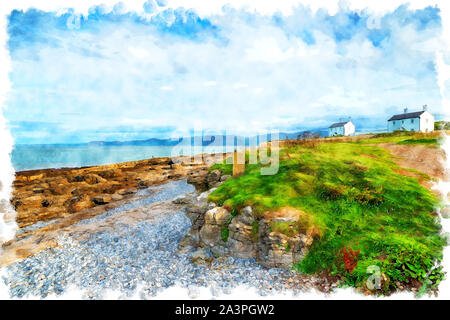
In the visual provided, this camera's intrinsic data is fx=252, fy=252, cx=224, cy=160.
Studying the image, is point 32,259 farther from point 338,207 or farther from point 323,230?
point 338,207

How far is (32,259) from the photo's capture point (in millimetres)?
10164

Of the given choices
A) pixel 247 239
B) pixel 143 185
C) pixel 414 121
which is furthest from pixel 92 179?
pixel 414 121

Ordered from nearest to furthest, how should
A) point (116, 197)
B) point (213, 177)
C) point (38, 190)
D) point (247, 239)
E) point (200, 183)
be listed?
point (247, 239) < point (213, 177) < point (200, 183) < point (116, 197) < point (38, 190)

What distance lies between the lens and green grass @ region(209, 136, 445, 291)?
6496 millimetres

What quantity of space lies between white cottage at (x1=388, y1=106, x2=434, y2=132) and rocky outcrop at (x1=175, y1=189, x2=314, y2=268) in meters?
27.6

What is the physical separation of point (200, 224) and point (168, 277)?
2.43 meters

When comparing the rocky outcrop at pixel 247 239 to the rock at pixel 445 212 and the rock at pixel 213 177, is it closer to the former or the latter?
the rock at pixel 445 212

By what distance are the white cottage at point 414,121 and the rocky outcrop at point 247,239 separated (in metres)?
27.6

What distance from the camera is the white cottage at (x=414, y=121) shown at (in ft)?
97.5

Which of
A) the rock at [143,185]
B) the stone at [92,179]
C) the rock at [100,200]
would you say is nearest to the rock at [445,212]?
the rock at [100,200]

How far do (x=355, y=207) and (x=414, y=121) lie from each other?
98.9 ft

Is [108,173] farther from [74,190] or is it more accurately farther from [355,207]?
[355,207]

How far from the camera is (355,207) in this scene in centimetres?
857

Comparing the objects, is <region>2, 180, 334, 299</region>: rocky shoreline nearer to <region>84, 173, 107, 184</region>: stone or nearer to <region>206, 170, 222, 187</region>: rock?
<region>206, 170, 222, 187</region>: rock
